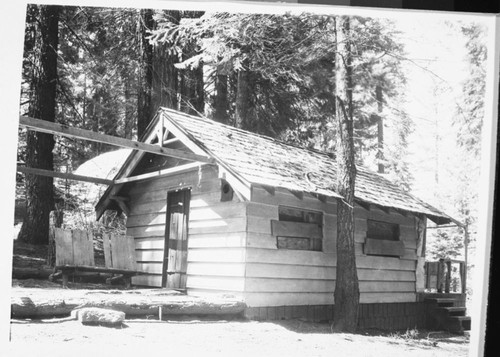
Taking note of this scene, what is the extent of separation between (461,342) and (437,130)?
387 cm

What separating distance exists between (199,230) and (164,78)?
2.55 meters

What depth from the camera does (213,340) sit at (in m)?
5.45

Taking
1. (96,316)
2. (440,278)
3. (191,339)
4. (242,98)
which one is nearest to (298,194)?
(242,98)

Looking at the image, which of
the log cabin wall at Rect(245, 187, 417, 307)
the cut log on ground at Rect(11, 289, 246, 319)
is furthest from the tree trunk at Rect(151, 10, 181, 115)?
the cut log on ground at Rect(11, 289, 246, 319)

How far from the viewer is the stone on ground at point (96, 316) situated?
5031 millimetres

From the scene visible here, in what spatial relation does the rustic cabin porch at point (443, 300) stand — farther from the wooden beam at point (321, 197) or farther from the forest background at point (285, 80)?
the wooden beam at point (321, 197)

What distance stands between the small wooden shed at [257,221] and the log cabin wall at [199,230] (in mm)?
18

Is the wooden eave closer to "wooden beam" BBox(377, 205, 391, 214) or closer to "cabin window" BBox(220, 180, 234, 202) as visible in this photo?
"cabin window" BBox(220, 180, 234, 202)

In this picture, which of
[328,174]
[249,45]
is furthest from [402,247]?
[249,45]

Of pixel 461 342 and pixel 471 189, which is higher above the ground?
pixel 471 189

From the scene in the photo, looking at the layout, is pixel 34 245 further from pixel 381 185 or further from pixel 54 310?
pixel 381 185

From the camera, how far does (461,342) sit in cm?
802

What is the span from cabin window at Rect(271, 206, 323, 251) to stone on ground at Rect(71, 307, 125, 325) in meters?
2.73

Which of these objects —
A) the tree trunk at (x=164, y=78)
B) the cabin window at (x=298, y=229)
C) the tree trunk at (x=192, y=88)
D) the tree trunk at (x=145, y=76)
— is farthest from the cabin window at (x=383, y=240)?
the tree trunk at (x=145, y=76)
